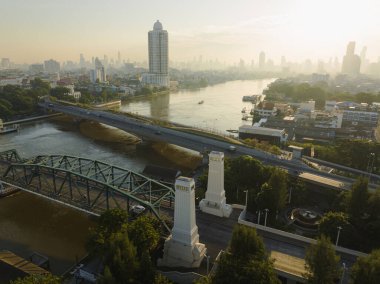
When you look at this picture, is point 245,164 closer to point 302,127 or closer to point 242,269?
point 242,269

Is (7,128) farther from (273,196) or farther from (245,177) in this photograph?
(273,196)

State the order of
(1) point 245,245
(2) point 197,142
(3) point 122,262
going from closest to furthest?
(3) point 122,262 < (1) point 245,245 < (2) point 197,142

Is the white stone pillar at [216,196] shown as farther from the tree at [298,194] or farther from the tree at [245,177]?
the tree at [298,194]

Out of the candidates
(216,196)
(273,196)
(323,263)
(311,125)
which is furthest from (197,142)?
(323,263)

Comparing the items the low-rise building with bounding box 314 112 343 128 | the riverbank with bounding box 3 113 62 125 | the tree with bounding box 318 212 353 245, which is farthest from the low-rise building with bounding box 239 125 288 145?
the riverbank with bounding box 3 113 62 125

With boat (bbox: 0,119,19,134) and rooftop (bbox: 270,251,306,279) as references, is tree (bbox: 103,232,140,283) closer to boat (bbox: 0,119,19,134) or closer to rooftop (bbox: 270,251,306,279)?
rooftop (bbox: 270,251,306,279)

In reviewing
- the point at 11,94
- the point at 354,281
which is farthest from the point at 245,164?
the point at 11,94
